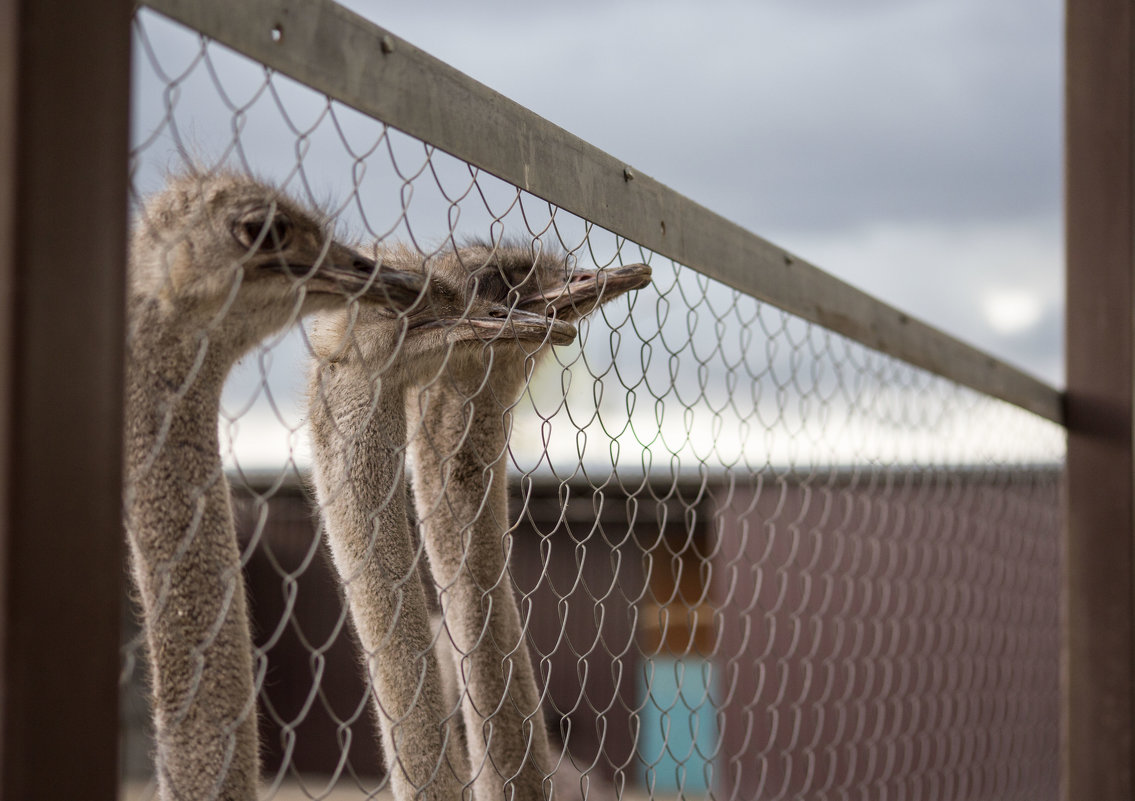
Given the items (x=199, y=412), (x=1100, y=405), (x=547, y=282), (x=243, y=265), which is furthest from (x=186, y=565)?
(x=1100, y=405)

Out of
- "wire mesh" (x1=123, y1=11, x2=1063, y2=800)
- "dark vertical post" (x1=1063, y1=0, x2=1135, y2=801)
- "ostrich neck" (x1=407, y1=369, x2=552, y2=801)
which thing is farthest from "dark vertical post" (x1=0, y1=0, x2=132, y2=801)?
"dark vertical post" (x1=1063, y1=0, x2=1135, y2=801)

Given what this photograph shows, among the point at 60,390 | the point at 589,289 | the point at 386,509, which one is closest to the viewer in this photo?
the point at 60,390

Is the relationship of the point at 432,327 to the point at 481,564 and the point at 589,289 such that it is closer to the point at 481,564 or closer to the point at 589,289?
the point at 589,289

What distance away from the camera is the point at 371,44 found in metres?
1.36

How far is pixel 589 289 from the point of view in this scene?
1986mm

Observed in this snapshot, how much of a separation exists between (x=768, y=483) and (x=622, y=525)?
2897mm

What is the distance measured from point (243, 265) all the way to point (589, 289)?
61 centimetres

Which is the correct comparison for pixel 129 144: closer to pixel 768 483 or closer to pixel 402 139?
pixel 402 139

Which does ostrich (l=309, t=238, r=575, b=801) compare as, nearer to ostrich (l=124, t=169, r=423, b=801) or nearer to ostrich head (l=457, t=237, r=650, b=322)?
ostrich head (l=457, t=237, r=650, b=322)

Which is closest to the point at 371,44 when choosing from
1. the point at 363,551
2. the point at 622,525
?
the point at 363,551

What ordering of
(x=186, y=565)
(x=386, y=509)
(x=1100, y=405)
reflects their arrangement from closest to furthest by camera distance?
1. (x=186, y=565)
2. (x=386, y=509)
3. (x=1100, y=405)

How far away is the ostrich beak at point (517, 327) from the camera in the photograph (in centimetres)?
Answer: 183

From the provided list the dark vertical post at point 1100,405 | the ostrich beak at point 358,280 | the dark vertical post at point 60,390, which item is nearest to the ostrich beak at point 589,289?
the ostrich beak at point 358,280

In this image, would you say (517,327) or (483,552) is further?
(483,552)
